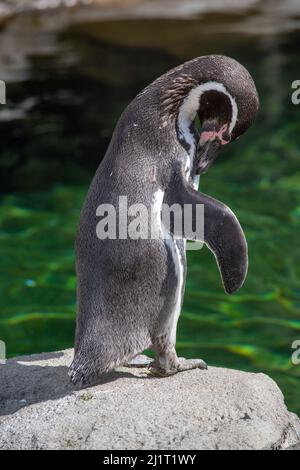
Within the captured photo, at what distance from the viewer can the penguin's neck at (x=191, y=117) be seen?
11.2ft

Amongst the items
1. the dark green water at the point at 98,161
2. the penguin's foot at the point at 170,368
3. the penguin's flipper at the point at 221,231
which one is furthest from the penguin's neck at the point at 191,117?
the dark green water at the point at 98,161

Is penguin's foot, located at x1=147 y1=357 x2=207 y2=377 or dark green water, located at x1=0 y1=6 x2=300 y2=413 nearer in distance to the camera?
penguin's foot, located at x1=147 y1=357 x2=207 y2=377

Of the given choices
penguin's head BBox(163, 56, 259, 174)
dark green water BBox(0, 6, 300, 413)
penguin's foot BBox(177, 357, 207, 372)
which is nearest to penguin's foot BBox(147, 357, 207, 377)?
penguin's foot BBox(177, 357, 207, 372)

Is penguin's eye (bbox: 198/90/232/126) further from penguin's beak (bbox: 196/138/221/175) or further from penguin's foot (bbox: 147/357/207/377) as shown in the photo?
penguin's foot (bbox: 147/357/207/377)

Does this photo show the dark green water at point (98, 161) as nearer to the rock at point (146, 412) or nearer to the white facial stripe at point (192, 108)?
the rock at point (146, 412)

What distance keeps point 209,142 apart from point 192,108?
149 mm

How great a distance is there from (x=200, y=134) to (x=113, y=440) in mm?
1156


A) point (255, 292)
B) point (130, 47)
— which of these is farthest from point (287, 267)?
point (130, 47)

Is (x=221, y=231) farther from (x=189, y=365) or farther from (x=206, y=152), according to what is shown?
(x=189, y=365)

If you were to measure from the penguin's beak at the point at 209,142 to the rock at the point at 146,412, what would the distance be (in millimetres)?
797

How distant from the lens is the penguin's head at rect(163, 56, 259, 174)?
11.1ft

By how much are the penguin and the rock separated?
13 cm

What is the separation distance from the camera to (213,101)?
3.46 m

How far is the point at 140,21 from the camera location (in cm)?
1062
